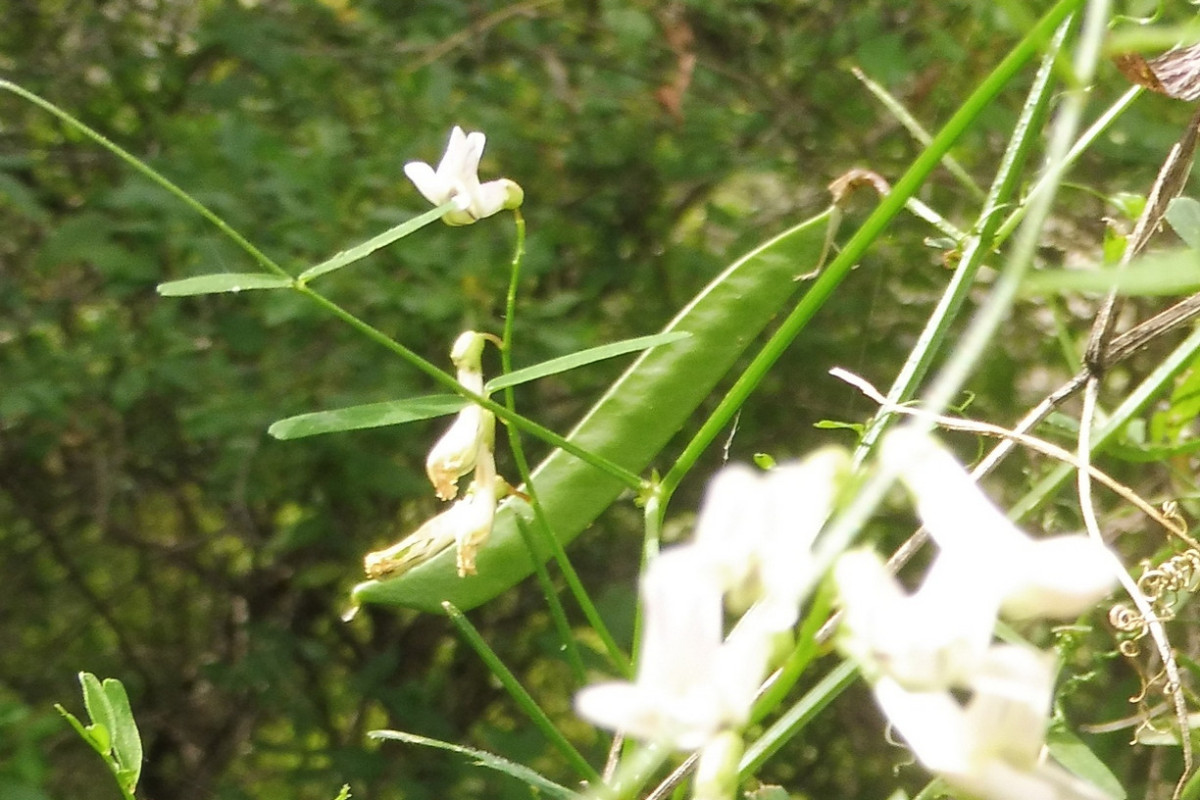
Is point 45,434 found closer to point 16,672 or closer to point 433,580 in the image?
point 16,672

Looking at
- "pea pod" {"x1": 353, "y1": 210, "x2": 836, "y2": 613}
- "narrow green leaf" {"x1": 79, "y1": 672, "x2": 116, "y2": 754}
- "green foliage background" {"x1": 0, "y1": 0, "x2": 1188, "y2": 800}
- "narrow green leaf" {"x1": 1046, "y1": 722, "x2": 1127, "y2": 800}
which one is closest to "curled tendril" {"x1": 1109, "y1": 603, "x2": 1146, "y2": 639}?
"narrow green leaf" {"x1": 1046, "y1": 722, "x2": 1127, "y2": 800}

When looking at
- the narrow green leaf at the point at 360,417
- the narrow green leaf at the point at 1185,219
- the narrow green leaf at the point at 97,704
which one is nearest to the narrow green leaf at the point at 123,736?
the narrow green leaf at the point at 97,704

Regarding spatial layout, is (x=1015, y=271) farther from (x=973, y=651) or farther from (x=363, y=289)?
(x=363, y=289)

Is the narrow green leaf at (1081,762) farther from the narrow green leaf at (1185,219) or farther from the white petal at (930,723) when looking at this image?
the white petal at (930,723)

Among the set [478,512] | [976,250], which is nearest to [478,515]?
[478,512]

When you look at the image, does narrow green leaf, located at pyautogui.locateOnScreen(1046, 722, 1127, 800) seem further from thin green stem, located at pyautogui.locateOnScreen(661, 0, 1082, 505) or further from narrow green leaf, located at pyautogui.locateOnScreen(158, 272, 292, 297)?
narrow green leaf, located at pyautogui.locateOnScreen(158, 272, 292, 297)
